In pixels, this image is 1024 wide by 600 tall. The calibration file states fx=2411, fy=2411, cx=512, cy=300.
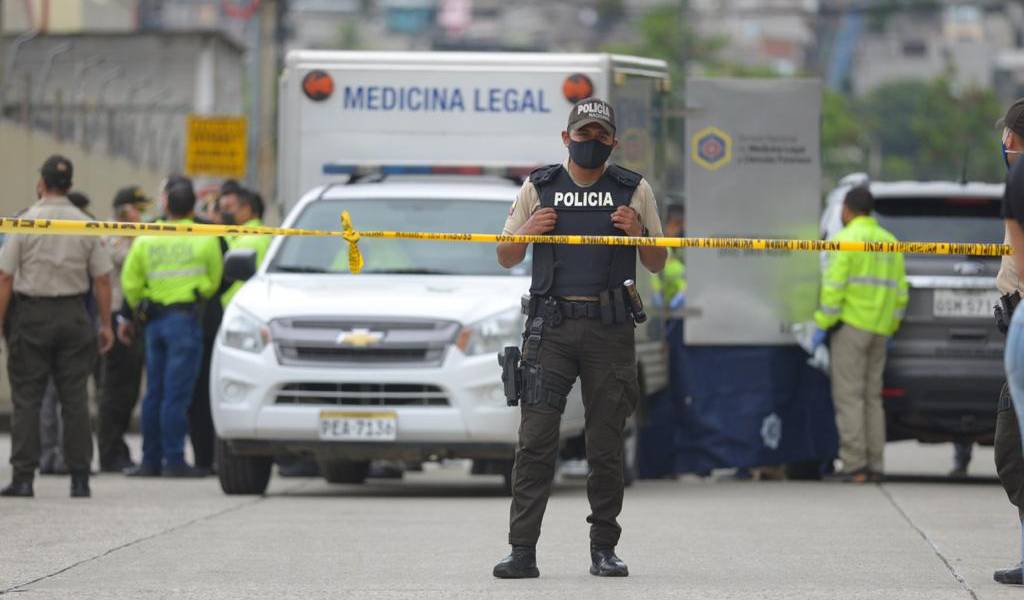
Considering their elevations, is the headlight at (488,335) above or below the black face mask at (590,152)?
below

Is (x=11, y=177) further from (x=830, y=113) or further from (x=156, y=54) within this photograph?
(x=830, y=113)

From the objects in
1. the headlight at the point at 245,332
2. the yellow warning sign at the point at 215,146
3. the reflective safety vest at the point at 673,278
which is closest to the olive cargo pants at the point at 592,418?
the headlight at the point at 245,332

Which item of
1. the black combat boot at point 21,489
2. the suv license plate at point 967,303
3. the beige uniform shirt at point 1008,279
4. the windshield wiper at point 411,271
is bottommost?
the black combat boot at point 21,489

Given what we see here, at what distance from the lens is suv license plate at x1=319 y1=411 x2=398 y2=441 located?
1355 centimetres

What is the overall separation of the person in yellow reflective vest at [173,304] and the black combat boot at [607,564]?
265 inches

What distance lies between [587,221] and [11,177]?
13.4 metres

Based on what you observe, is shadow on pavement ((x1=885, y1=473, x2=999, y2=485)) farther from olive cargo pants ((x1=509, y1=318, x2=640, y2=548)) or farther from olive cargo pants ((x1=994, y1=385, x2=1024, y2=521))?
olive cargo pants ((x1=509, y1=318, x2=640, y2=548))

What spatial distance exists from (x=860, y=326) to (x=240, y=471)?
13.9ft

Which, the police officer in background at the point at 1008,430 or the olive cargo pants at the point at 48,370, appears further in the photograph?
the olive cargo pants at the point at 48,370

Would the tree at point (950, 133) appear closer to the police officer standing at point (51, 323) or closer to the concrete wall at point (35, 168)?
the concrete wall at point (35, 168)

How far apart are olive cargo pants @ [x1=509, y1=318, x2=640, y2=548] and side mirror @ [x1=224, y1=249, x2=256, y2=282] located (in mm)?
4801

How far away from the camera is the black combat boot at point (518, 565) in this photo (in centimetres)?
952

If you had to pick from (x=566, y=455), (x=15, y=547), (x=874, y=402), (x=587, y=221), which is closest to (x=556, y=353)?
(x=587, y=221)

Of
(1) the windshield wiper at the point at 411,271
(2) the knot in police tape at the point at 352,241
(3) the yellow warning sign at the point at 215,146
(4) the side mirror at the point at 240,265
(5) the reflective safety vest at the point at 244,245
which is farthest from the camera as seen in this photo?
(3) the yellow warning sign at the point at 215,146
